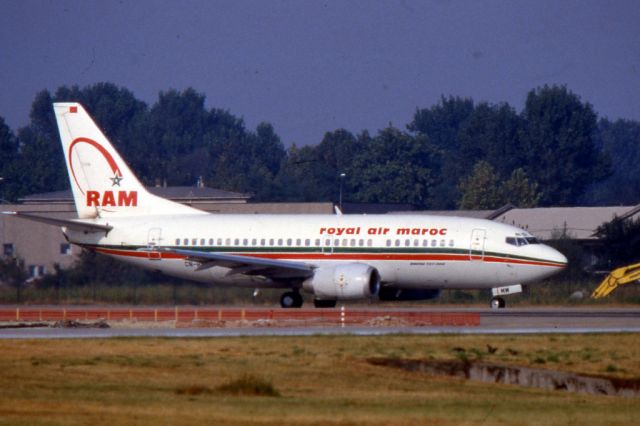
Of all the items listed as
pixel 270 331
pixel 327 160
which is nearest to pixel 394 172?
pixel 327 160

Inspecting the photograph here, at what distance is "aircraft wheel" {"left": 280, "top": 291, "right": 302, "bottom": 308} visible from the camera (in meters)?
53.8

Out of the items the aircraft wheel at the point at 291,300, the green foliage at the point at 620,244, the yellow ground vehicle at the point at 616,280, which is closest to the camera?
the aircraft wheel at the point at 291,300

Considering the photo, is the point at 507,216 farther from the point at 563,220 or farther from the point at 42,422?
the point at 42,422

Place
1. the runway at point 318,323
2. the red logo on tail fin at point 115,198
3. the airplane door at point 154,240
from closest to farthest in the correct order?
the runway at point 318,323
the airplane door at point 154,240
the red logo on tail fin at point 115,198

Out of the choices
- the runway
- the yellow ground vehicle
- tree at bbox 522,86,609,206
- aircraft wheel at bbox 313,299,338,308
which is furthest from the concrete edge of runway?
tree at bbox 522,86,609,206

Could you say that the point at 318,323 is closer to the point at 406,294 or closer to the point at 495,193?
the point at 406,294

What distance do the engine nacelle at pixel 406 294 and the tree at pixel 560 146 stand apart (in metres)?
91.3

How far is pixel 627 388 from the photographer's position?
2884 centimetres

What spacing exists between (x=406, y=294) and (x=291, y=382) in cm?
2682

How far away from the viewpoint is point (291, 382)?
91.7 ft

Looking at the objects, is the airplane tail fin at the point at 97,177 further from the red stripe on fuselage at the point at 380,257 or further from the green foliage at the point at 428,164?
the green foliage at the point at 428,164

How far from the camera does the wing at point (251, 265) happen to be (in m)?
51.4

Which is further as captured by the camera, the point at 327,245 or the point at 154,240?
the point at 154,240

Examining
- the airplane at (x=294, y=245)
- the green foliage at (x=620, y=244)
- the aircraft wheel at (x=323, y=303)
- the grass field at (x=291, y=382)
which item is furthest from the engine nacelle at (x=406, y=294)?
the green foliage at (x=620, y=244)
